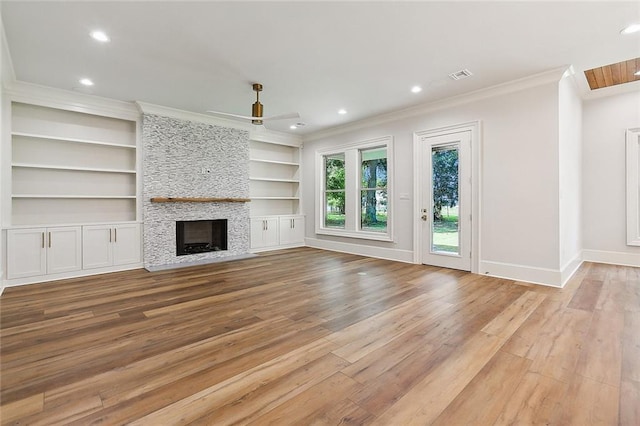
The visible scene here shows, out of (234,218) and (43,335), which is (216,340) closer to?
(43,335)

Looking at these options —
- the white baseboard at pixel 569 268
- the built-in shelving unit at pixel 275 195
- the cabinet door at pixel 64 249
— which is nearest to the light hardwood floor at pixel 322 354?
the white baseboard at pixel 569 268

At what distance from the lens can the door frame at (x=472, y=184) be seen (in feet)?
15.7

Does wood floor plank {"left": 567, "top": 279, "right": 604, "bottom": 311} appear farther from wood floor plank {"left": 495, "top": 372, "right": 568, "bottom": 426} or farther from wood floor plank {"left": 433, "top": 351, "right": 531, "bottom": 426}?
wood floor plank {"left": 495, "top": 372, "right": 568, "bottom": 426}

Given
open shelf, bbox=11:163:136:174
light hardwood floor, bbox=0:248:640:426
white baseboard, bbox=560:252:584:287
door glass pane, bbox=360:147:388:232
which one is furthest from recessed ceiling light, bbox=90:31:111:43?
white baseboard, bbox=560:252:584:287

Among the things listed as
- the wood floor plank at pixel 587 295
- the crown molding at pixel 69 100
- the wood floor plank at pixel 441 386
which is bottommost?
the wood floor plank at pixel 441 386

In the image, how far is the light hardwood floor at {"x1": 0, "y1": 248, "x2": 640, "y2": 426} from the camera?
1.66 metres

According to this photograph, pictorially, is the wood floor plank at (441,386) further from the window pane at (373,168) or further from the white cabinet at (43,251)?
the white cabinet at (43,251)

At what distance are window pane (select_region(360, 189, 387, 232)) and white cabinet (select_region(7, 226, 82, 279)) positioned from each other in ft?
16.7

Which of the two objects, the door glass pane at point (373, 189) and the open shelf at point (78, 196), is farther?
the door glass pane at point (373, 189)

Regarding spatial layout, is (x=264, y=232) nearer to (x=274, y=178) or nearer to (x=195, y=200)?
(x=274, y=178)

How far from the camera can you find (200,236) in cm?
636

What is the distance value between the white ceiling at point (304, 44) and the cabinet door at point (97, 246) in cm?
216

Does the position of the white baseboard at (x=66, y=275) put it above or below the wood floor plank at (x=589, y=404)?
above

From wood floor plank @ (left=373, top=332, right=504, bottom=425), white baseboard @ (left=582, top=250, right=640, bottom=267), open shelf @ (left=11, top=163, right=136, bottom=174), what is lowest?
wood floor plank @ (left=373, top=332, right=504, bottom=425)
